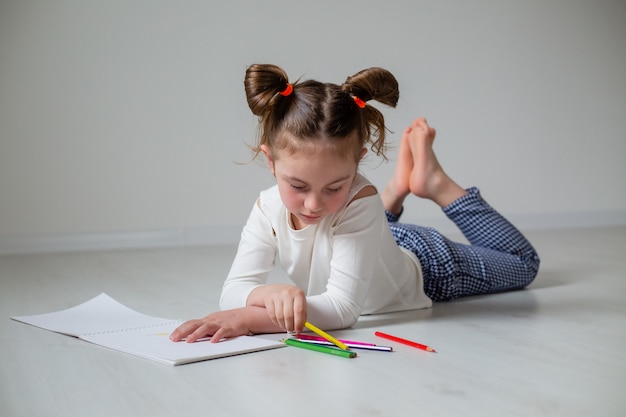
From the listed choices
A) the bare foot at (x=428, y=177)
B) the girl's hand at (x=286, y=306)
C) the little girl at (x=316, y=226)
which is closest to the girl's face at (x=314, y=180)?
the little girl at (x=316, y=226)

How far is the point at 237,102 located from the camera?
A: 2928 mm

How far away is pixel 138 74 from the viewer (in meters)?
2.79

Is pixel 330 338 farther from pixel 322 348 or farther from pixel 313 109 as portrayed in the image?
pixel 313 109

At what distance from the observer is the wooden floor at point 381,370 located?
91 cm

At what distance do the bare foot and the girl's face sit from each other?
612 millimetres

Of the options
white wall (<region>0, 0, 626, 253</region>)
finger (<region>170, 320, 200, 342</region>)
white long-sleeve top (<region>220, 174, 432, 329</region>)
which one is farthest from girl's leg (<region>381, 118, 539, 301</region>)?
white wall (<region>0, 0, 626, 253</region>)

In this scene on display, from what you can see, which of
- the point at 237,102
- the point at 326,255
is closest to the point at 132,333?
the point at 326,255

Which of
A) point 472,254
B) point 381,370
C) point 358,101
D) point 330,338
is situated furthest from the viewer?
point 472,254

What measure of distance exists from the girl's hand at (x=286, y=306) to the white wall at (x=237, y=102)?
1.69m

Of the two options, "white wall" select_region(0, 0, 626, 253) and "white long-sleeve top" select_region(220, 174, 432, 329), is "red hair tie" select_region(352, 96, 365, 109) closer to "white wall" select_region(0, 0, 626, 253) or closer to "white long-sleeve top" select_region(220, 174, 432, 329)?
"white long-sleeve top" select_region(220, 174, 432, 329)

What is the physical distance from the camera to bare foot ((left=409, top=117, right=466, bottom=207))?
5.99 feet

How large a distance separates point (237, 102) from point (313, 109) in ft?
5.74

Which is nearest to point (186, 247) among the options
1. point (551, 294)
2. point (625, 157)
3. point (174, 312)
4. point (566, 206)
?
point (174, 312)

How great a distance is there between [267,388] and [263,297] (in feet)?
0.97
